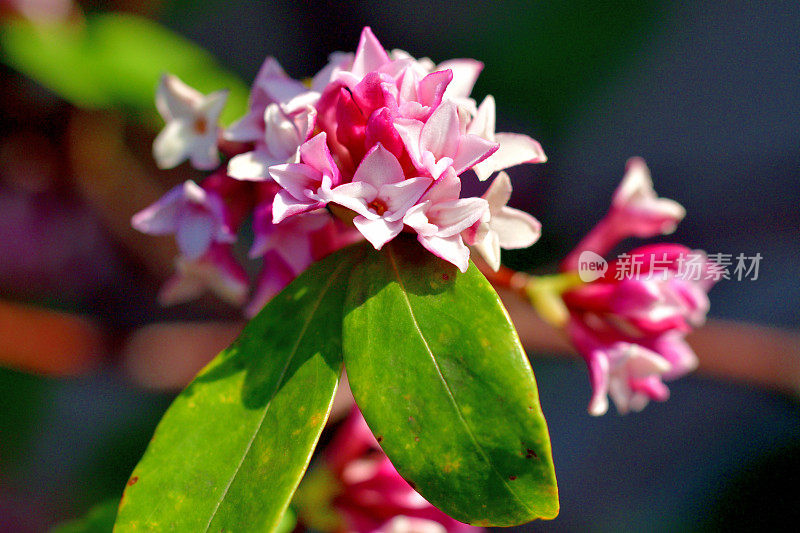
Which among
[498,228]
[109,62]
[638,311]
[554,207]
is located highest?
[498,228]

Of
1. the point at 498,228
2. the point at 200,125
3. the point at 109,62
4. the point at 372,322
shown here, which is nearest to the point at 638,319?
the point at 498,228

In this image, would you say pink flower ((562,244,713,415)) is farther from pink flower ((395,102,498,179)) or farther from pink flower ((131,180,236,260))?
pink flower ((131,180,236,260))

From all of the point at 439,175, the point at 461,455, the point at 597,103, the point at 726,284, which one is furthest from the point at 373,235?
the point at 726,284

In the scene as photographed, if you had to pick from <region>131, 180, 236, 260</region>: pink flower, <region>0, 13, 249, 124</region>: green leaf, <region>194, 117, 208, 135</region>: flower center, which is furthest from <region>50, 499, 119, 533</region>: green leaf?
<region>0, 13, 249, 124</region>: green leaf

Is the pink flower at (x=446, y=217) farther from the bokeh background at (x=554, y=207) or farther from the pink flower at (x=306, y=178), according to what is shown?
the bokeh background at (x=554, y=207)

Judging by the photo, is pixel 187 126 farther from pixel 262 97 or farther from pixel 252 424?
pixel 252 424
